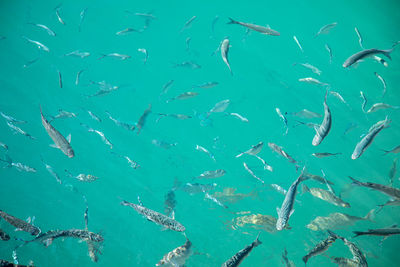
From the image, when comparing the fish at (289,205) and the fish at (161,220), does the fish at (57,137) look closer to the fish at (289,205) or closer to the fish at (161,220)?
the fish at (161,220)

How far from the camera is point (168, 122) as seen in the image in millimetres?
26531

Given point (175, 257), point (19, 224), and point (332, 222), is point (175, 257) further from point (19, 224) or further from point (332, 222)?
point (332, 222)

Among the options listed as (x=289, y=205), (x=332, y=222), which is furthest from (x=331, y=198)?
(x=332, y=222)

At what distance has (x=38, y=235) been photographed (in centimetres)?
321

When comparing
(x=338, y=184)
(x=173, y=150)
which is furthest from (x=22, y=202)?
(x=338, y=184)

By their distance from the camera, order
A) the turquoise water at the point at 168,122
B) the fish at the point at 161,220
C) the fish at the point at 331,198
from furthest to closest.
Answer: the turquoise water at the point at 168,122
the fish at the point at 331,198
the fish at the point at 161,220

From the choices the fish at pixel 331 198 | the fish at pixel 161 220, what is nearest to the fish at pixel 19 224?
the fish at pixel 161 220

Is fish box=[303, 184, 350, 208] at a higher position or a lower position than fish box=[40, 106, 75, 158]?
lower

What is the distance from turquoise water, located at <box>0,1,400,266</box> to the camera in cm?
1638

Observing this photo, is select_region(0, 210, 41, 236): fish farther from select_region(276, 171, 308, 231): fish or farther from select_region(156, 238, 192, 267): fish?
select_region(276, 171, 308, 231): fish

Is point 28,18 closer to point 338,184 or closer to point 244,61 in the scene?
point 244,61

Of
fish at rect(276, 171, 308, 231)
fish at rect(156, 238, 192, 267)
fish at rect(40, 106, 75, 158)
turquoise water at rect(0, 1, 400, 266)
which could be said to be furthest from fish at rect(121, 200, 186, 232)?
turquoise water at rect(0, 1, 400, 266)

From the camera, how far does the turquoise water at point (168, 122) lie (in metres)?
16.4

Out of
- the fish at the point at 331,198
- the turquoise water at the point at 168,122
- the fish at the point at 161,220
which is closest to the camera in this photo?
the fish at the point at 161,220
